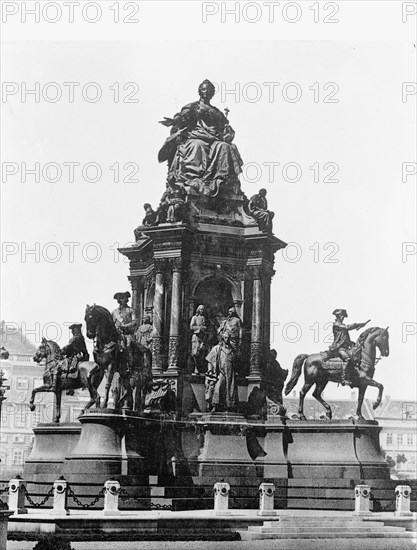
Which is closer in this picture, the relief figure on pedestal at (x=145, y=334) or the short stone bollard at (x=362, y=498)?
the short stone bollard at (x=362, y=498)

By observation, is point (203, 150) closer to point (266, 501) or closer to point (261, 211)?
point (261, 211)

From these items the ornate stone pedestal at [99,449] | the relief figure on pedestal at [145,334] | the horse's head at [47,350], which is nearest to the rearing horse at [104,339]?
the ornate stone pedestal at [99,449]

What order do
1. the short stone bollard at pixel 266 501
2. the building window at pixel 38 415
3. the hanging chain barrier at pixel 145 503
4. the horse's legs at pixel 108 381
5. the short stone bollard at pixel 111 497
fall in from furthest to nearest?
the building window at pixel 38 415
the horse's legs at pixel 108 381
the hanging chain barrier at pixel 145 503
the short stone bollard at pixel 266 501
the short stone bollard at pixel 111 497

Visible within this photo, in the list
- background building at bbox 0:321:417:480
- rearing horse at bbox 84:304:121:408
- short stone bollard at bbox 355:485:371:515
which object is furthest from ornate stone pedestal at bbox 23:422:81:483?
background building at bbox 0:321:417:480

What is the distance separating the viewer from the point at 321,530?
70.6ft

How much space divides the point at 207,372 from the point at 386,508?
19.5 ft

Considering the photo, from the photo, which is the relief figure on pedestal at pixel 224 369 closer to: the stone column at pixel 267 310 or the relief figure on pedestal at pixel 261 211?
the stone column at pixel 267 310

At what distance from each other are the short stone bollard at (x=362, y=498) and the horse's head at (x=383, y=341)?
16.5ft

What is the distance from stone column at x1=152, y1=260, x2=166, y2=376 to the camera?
1133 inches

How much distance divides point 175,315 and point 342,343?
4562mm

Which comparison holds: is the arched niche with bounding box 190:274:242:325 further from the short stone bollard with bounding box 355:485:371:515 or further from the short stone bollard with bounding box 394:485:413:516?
the short stone bollard with bounding box 394:485:413:516

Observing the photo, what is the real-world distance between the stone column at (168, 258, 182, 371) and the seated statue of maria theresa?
2791mm

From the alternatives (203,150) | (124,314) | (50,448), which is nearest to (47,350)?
(124,314)

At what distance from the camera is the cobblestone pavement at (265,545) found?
1911cm
